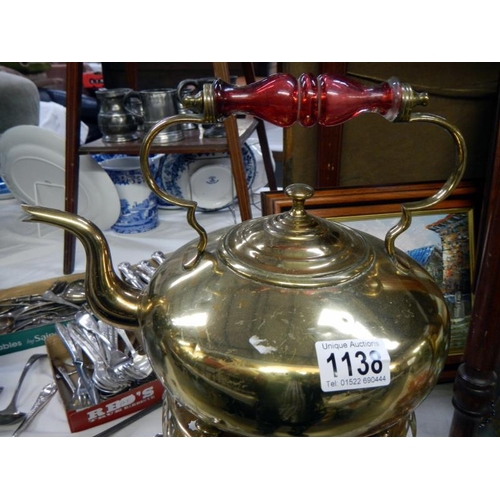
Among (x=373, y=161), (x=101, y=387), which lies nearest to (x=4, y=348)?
(x=101, y=387)

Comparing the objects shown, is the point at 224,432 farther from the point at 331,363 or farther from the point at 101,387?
the point at 101,387

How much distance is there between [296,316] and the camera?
41 centimetres

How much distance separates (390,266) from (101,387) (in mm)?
525

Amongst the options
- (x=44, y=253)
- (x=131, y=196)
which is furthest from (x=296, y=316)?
(x=44, y=253)

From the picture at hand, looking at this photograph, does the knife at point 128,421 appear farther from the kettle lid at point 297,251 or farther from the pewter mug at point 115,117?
the pewter mug at point 115,117

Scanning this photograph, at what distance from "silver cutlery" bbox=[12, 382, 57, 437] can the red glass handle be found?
621 mm

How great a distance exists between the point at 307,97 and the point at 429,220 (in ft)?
1.57

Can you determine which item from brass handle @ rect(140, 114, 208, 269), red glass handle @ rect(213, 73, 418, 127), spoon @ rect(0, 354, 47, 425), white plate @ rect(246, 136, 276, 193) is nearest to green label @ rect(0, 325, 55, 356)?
spoon @ rect(0, 354, 47, 425)

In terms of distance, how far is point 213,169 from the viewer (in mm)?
1393

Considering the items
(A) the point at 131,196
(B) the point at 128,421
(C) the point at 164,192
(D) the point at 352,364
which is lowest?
(B) the point at 128,421

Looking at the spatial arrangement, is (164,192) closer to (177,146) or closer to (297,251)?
(297,251)

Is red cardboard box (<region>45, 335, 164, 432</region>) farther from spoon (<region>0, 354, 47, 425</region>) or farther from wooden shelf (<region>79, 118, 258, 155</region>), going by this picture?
wooden shelf (<region>79, 118, 258, 155</region>)

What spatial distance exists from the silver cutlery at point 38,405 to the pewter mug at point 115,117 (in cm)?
66

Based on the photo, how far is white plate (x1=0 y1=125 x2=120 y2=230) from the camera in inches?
50.7
